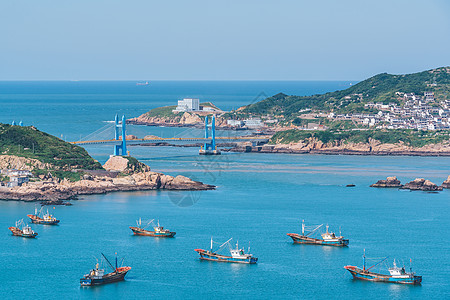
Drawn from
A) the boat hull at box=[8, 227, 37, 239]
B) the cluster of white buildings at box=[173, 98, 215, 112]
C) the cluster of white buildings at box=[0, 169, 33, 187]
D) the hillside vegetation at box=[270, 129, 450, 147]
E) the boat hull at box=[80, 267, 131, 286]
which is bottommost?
the boat hull at box=[80, 267, 131, 286]

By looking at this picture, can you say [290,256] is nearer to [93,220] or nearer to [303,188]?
[93,220]

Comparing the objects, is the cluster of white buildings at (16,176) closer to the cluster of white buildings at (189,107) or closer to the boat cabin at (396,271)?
the boat cabin at (396,271)

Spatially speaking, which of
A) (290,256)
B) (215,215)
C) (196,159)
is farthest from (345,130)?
(290,256)

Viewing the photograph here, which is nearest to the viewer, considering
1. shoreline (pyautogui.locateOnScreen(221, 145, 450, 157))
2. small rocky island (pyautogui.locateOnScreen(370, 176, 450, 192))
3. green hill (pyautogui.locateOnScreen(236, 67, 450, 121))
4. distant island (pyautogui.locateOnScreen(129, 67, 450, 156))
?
small rocky island (pyautogui.locateOnScreen(370, 176, 450, 192))

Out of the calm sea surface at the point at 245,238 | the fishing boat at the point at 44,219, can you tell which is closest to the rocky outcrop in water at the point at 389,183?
the calm sea surface at the point at 245,238

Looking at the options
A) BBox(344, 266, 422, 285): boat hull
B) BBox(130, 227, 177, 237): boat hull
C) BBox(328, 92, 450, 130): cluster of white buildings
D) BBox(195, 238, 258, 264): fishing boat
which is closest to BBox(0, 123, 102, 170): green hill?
BBox(130, 227, 177, 237): boat hull

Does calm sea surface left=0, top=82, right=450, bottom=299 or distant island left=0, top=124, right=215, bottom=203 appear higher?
distant island left=0, top=124, right=215, bottom=203

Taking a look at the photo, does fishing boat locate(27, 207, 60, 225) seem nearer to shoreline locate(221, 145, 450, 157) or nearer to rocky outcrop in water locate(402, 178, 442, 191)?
rocky outcrop in water locate(402, 178, 442, 191)
